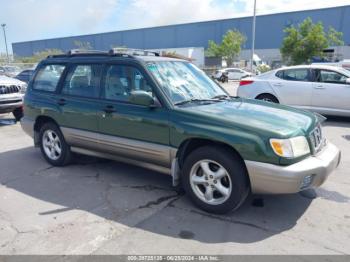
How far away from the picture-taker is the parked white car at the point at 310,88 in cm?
858

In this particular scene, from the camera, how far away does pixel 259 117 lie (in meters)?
3.58

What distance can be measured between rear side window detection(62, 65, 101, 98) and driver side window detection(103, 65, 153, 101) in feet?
0.62

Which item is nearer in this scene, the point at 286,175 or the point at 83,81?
the point at 286,175

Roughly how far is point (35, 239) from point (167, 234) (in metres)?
1.29

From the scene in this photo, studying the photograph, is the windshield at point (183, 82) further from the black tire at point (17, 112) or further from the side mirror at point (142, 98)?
the black tire at point (17, 112)

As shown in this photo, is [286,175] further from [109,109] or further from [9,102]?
[9,102]

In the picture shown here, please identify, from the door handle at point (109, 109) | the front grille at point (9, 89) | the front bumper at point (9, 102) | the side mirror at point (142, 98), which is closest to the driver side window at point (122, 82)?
the door handle at point (109, 109)

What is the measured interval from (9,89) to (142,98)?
21.7ft

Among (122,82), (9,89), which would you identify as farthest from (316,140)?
(9,89)

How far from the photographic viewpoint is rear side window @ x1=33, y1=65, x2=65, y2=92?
5.18m

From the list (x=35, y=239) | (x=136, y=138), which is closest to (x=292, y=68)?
(x=136, y=138)

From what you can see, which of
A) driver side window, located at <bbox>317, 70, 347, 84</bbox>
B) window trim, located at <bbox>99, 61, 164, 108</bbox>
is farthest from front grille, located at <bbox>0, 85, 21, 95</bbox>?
driver side window, located at <bbox>317, 70, 347, 84</bbox>

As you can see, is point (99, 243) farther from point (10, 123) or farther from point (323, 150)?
point (10, 123)

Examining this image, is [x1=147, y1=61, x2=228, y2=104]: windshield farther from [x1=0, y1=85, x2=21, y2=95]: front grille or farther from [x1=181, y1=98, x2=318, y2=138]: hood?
[x1=0, y1=85, x2=21, y2=95]: front grille
